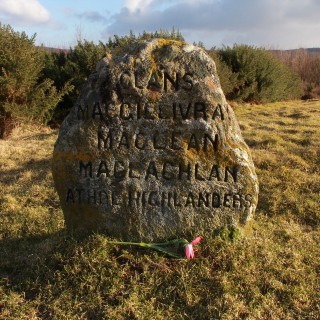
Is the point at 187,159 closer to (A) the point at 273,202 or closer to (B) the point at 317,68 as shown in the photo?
(A) the point at 273,202

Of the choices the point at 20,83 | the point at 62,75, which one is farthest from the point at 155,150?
the point at 62,75

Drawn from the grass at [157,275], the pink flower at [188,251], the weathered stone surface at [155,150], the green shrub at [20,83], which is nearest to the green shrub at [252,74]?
the green shrub at [20,83]

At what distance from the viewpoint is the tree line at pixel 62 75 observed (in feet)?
29.1

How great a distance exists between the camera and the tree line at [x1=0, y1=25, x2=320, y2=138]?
8.88 m

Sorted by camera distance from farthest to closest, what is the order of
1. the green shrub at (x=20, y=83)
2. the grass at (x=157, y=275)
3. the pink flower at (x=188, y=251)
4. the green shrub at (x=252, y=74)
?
1. the green shrub at (x=252, y=74)
2. the green shrub at (x=20, y=83)
3. the pink flower at (x=188, y=251)
4. the grass at (x=157, y=275)

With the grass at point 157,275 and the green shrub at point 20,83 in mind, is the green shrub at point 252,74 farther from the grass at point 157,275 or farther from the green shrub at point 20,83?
the grass at point 157,275

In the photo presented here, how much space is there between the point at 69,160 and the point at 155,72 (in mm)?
1049

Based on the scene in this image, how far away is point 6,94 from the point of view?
9070 mm

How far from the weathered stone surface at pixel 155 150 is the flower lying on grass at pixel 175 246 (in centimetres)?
8

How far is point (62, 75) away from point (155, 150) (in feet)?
27.5

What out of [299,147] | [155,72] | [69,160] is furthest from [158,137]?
[299,147]

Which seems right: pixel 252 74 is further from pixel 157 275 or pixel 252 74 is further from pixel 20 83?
pixel 157 275

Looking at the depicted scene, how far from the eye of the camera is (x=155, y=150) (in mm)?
3502

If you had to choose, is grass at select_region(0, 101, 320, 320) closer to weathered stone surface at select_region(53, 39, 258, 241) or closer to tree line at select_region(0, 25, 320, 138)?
weathered stone surface at select_region(53, 39, 258, 241)
